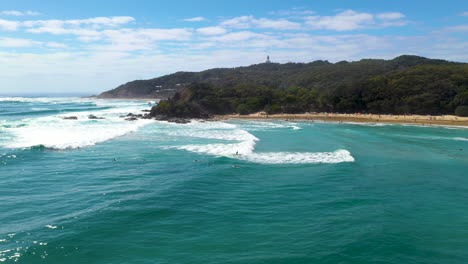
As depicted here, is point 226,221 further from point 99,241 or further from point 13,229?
point 13,229

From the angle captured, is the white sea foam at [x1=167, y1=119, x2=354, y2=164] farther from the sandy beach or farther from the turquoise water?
the sandy beach

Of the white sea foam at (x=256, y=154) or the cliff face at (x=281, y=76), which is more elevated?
the cliff face at (x=281, y=76)

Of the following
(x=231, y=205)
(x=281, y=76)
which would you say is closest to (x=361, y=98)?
(x=231, y=205)

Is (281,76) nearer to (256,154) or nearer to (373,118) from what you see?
(373,118)

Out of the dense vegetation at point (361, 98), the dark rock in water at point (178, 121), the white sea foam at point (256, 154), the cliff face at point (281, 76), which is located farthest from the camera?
the cliff face at point (281, 76)

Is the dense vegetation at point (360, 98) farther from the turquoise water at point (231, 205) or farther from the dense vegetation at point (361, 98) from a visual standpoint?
the turquoise water at point (231, 205)

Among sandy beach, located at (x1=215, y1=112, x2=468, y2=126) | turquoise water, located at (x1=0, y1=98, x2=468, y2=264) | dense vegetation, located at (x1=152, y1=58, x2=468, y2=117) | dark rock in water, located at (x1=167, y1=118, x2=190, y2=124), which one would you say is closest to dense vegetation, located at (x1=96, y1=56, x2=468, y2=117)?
dense vegetation, located at (x1=152, y1=58, x2=468, y2=117)

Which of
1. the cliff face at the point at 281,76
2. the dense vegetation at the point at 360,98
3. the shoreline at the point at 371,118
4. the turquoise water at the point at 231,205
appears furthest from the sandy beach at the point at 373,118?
the turquoise water at the point at 231,205
